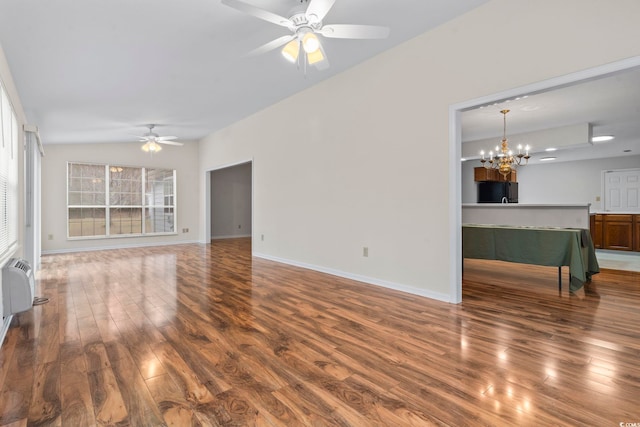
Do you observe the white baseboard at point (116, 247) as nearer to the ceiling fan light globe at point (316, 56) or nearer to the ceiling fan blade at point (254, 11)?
the ceiling fan light globe at point (316, 56)

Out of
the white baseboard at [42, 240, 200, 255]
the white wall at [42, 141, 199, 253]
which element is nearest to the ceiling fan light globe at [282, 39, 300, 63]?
the white wall at [42, 141, 199, 253]

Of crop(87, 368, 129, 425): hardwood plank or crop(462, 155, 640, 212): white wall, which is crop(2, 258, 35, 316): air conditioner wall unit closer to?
crop(87, 368, 129, 425): hardwood plank

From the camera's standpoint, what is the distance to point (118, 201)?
8.16 m

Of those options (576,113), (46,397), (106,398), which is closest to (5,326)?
(46,397)

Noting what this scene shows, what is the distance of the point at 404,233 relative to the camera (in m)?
3.93

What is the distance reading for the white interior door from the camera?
7961 mm

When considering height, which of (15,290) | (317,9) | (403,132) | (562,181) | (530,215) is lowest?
(15,290)

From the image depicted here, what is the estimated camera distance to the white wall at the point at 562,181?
846cm

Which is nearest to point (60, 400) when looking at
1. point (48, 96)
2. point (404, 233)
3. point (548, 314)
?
point (404, 233)

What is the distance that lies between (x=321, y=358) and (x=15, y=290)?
9.14 feet

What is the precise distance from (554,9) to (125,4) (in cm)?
353

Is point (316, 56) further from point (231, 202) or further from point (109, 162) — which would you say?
point (231, 202)

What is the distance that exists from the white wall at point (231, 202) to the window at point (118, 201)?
1.40 metres

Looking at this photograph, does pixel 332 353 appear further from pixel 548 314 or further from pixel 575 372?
pixel 548 314
